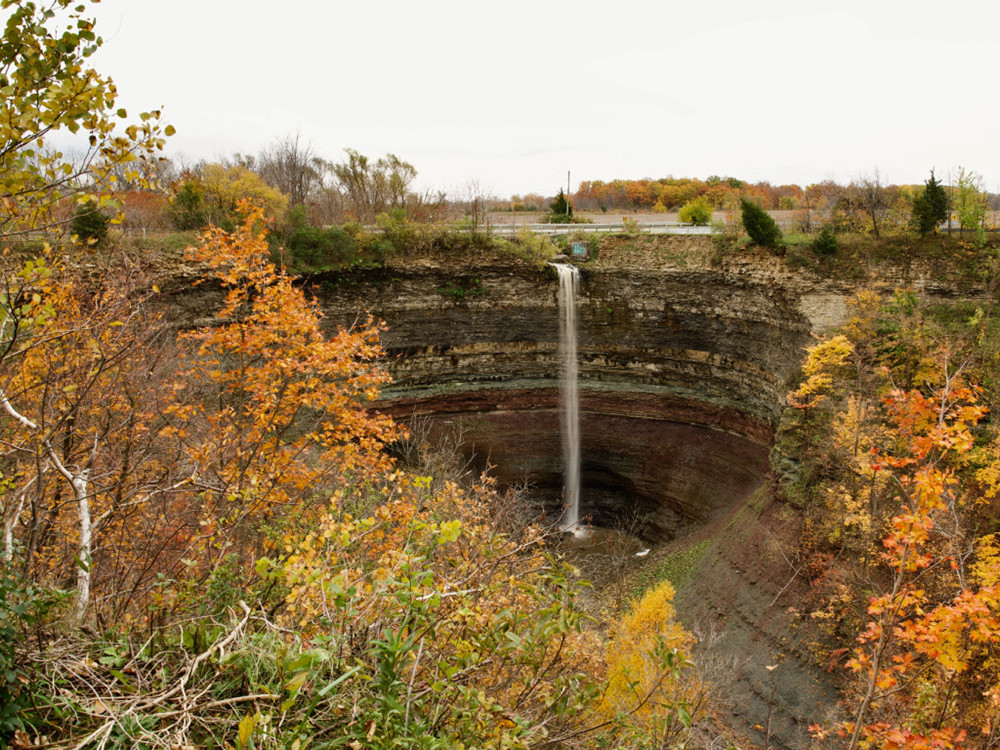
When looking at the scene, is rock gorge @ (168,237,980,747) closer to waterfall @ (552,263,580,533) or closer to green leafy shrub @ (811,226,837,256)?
waterfall @ (552,263,580,533)

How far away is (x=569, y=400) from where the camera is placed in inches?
1124

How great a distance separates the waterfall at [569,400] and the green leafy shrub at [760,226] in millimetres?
7342

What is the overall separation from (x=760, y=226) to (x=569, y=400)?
443 inches

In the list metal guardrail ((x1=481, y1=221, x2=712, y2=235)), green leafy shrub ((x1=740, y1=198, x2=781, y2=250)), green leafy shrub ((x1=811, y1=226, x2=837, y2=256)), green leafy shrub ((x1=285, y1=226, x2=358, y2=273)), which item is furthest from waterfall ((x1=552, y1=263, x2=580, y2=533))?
green leafy shrub ((x1=811, y1=226, x2=837, y2=256))

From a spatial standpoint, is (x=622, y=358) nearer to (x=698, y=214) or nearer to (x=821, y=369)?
(x=698, y=214)

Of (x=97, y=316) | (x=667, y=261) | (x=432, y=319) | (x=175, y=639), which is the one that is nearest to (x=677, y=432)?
(x=667, y=261)

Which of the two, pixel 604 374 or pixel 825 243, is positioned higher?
pixel 825 243

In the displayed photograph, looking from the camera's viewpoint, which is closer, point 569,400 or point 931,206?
point 931,206

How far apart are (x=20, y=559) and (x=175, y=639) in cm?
120

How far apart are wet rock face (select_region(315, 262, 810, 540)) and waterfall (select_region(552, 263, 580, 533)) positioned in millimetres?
401

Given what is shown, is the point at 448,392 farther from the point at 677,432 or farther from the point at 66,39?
the point at 66,39

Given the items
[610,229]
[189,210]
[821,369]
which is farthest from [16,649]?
[610,229]

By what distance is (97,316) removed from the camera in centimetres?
792

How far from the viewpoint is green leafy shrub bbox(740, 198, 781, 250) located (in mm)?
23625
